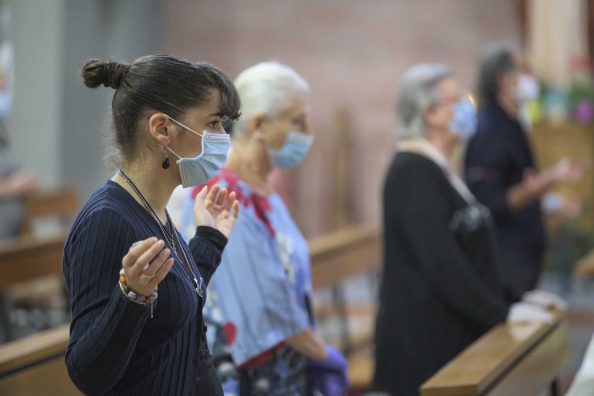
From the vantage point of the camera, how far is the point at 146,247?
205 cm

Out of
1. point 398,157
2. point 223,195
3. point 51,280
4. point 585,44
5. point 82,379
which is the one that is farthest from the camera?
point 585,44

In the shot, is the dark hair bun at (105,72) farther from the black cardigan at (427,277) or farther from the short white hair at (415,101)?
the short white hair at (415,101)

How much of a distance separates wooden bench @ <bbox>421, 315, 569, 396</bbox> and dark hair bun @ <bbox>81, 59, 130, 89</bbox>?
1.25m

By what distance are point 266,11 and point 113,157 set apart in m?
10.1

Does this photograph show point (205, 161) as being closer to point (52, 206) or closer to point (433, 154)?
point (433, 154)

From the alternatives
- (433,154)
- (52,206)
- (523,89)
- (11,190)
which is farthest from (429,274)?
(52,206)

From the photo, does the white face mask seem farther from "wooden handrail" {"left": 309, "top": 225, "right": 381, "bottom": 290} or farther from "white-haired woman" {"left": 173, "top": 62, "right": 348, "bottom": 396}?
"white-haired woman" {"left": 173, "top": 62, "right": 348, "bottom": 396}

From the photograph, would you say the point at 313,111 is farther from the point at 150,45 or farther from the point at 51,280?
the point at 51,280

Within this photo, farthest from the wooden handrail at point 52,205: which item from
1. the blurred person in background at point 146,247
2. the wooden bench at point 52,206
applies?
A: the blurred person in background at point 146,247

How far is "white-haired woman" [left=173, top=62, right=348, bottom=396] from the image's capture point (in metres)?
3.41

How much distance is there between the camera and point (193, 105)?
2436 millimetres

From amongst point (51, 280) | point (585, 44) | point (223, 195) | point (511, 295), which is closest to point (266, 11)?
point (585, 44)

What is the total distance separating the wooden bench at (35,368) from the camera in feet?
10.4

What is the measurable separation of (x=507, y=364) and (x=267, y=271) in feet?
2.69
